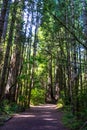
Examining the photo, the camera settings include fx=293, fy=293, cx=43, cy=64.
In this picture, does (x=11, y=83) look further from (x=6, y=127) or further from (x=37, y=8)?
(x=37, y=8)

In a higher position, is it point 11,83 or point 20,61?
point 20,61

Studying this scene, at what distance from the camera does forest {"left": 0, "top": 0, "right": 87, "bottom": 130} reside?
9.41 m

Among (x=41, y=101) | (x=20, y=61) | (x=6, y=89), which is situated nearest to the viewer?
(x=6, y=89)

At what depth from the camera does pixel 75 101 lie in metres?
16.0

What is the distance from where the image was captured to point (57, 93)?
4191 centimetres

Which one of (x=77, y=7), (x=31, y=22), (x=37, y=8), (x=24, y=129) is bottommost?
(x=24, y=129)

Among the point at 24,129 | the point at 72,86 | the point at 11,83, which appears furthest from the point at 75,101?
the point at 11,83

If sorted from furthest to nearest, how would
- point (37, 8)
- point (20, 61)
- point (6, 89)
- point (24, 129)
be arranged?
point (20, 61), point (6, 89), point (24, 129), point (37, 8)

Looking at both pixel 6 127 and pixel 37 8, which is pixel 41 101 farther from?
pixel 37 8

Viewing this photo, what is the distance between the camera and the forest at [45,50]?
941cm

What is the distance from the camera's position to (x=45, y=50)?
25.1ft

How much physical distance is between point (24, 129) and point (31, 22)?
16173 millimetres

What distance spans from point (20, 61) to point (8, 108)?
728 cm

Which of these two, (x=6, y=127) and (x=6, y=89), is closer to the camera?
(x=6, y=127)
